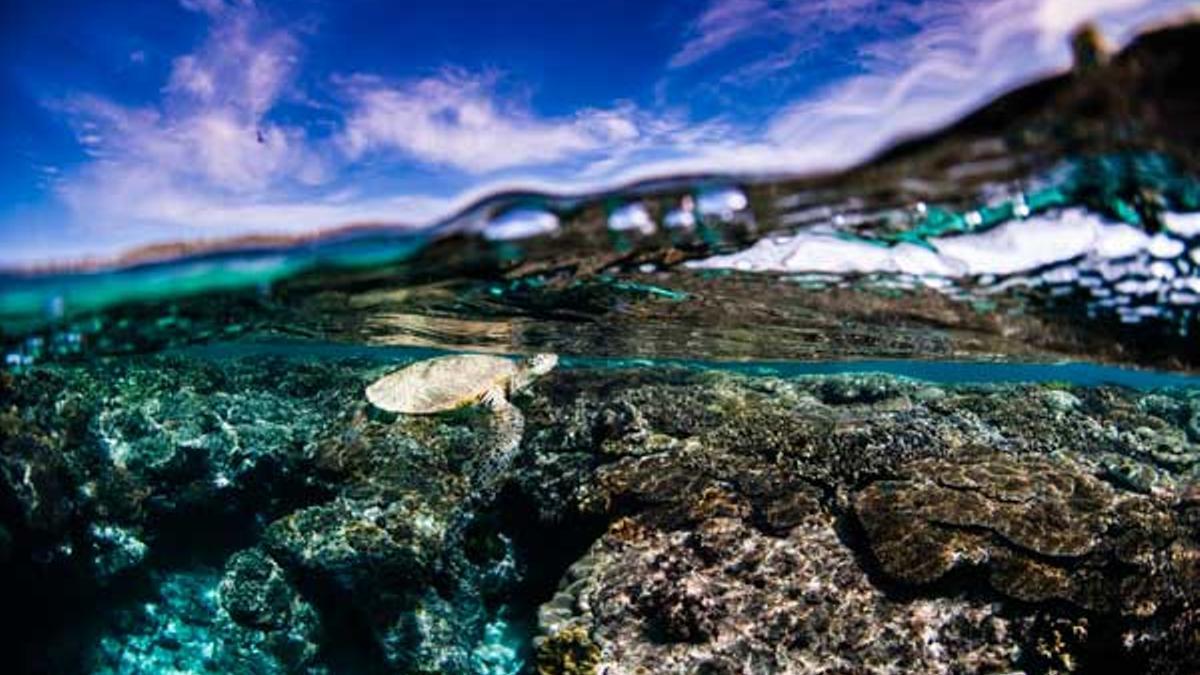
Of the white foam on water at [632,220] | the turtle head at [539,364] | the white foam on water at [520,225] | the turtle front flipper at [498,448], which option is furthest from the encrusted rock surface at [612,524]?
the white foam on water at [520,225]

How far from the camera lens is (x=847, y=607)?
9047 mm

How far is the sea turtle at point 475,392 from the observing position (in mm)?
12258

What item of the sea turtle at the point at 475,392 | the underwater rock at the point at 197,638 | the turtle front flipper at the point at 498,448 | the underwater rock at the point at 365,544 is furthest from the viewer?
the sea turtle at the point at 475,392

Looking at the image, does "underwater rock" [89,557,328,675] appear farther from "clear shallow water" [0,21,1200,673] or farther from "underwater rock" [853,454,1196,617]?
"underwater rock" [853,454,1196,617]

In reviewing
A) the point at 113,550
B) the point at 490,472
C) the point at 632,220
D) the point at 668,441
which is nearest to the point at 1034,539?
the point at 668,441

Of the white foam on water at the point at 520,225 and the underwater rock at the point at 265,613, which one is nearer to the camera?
the white foam on water at the point at 520,225

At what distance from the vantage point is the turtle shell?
12.6 m

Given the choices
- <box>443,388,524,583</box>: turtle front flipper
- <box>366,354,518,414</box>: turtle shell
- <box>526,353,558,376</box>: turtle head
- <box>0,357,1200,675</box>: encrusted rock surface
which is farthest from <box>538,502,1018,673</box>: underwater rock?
<box>526,353,558,376</box>: turtle head

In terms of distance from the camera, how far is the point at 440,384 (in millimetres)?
12812

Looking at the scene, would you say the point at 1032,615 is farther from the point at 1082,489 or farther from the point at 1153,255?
the point at 1153,255

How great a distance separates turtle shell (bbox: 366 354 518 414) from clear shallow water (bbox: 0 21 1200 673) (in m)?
0.60

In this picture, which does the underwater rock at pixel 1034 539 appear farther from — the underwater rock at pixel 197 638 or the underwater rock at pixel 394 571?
the underwater rock at pixel 197 638

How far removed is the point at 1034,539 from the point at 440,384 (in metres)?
9.39

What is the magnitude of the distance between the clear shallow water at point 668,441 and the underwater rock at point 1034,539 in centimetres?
4
